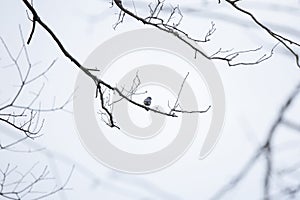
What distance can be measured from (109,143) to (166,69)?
934mm

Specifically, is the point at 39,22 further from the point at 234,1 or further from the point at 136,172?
the point at 136,172

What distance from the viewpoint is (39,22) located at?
6.29 feet

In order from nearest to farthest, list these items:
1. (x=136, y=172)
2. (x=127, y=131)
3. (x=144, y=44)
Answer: (x=127, y=131) → (x=144, y=44) → (x=136, y=172)

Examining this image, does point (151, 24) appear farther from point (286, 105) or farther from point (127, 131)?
point (127, 131)

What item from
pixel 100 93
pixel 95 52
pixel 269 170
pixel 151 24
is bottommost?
pixel 269 170

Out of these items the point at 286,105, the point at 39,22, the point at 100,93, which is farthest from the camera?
the point at 100,93

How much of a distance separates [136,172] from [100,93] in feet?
6.07

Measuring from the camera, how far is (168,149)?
13.1 ft

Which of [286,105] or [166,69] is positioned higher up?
[166,69]

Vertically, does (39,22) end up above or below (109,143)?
below

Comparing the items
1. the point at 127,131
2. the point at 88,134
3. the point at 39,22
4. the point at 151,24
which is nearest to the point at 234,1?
the point at 151,24

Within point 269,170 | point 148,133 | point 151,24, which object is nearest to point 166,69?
point 148,133

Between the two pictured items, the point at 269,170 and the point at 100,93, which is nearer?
the point at 269,170

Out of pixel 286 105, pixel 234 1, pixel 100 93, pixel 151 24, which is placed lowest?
pixel 286 105
